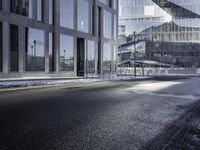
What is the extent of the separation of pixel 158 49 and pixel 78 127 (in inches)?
4179

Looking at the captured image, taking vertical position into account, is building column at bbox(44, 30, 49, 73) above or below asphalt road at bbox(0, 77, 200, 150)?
above

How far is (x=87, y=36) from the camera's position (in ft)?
151

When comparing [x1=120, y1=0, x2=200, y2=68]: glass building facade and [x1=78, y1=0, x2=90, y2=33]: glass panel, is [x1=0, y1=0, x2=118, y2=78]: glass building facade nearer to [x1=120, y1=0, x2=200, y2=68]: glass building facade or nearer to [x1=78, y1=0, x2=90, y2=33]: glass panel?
[x1=78, y1=0, x2=90, y2=33]: glass panel

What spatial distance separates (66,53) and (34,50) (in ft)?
23.7

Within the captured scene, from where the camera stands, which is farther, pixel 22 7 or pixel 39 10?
pixel 39 10

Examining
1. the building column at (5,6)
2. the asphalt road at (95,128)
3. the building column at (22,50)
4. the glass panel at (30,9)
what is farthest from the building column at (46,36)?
the asphalt road at (95,128)

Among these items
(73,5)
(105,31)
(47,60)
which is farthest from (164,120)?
(105,31)

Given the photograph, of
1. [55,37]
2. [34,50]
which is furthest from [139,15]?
[34,50]

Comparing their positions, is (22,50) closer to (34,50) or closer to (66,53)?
(34,50)

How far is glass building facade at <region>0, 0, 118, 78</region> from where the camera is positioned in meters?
30.9

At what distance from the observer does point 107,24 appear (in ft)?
177

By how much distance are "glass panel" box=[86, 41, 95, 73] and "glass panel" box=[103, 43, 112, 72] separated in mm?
4508

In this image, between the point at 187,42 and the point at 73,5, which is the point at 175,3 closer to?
the point at 187,42

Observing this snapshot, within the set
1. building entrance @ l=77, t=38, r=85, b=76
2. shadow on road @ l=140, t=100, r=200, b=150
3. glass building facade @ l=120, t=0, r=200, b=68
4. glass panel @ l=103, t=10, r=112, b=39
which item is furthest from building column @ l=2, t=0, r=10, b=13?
glass building facade @ l=120, t=0, r=200, b=68
